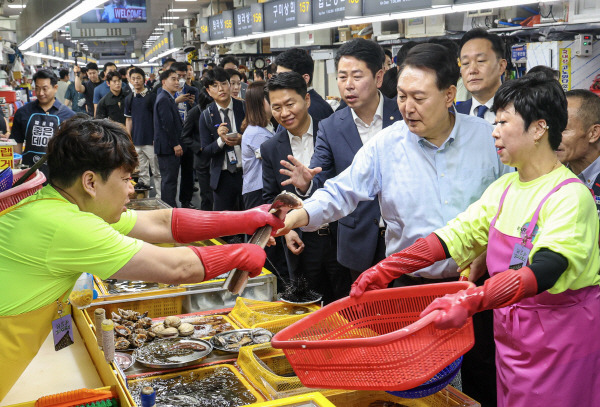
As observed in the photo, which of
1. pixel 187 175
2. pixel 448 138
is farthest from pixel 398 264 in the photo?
pixel 187 175

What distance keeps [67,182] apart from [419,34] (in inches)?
338

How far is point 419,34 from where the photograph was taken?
9734mm

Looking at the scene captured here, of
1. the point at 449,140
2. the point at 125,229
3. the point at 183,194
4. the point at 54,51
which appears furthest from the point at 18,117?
the point at 54,51

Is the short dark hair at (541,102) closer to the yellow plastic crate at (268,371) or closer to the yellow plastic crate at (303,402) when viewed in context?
the yellow plastic crate at (303,402)

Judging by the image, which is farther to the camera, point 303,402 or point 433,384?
point 303,402

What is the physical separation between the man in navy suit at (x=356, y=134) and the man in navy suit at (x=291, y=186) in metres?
0.42

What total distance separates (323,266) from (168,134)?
5442 millimetres

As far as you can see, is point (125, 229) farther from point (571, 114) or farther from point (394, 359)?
point (571, 114)

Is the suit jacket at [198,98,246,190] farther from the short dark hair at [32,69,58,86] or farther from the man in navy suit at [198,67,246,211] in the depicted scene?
the short dark hair at [32,69,58,86]

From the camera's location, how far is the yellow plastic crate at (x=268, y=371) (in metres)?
2.32

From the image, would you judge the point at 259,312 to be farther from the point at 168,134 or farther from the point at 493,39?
the point at 168,134

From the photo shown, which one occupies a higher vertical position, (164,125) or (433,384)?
(164,125)

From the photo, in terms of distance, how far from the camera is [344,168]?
340 centimetres

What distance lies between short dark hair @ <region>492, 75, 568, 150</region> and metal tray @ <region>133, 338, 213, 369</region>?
67.9 inches
